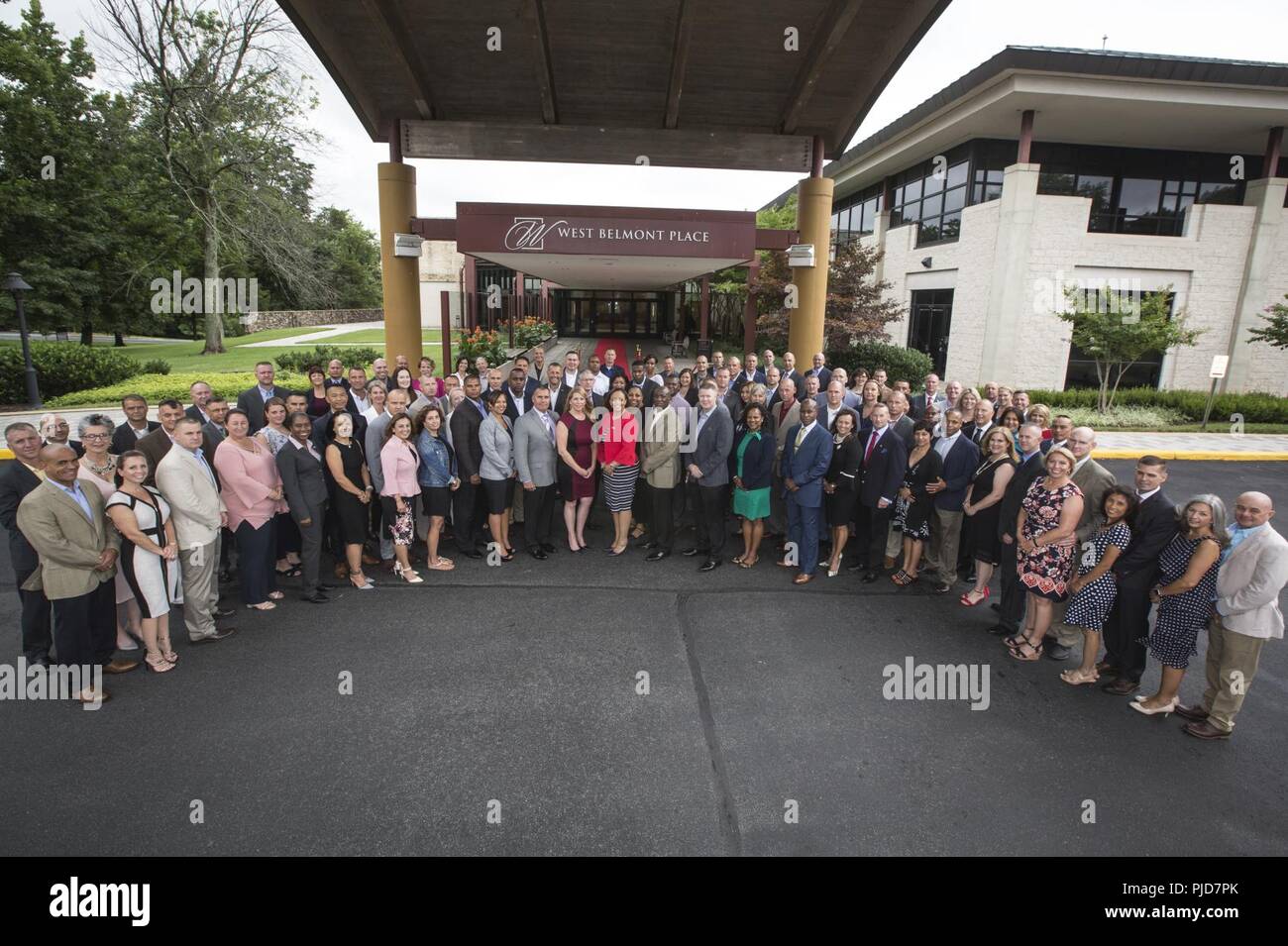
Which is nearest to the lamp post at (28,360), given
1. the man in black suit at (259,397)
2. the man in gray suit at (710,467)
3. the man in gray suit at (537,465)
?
the man in black suit at (259,397)

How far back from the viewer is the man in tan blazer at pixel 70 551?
14.7ft

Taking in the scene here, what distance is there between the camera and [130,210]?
97.9 ft

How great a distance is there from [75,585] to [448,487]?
10.8ft

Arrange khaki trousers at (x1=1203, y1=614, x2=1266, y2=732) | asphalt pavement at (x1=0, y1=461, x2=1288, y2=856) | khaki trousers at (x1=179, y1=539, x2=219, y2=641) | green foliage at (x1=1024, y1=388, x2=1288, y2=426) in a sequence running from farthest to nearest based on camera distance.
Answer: green foliage at (x1=1024, y1=388, x2=1288, y2=426)
khaki trousers at (x1=179, y1=539, x2=219, y2=641)
khaki trousers at (x1=1203, y1=614, x2=1266, y2=732)
asphalt pavement at (x1=0, y1=461, x2=1288, y2=856)

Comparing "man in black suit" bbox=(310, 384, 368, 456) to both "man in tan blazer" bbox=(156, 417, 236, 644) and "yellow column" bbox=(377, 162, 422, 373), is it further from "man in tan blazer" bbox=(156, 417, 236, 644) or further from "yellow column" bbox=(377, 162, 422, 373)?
"yellow column" bbox=(377, 162, 422, 373)

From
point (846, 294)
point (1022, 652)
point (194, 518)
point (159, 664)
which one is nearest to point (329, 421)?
point (194, 518)

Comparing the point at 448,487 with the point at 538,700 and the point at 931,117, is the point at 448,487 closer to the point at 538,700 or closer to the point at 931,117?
the point at 538,700

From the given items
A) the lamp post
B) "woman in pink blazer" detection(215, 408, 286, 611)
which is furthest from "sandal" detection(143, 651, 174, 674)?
the lamp post

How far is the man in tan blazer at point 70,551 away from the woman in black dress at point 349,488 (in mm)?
1856

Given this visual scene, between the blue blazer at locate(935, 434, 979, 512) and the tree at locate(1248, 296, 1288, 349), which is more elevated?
the tree at locate(1248, 296, 1288, 349)

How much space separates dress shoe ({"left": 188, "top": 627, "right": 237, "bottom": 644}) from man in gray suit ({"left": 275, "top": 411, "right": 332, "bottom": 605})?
29.8 inches

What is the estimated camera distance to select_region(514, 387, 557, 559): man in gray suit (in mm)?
7406
